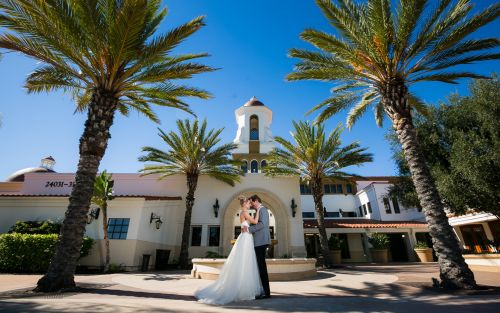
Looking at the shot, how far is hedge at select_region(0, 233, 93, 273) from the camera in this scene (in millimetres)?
12539

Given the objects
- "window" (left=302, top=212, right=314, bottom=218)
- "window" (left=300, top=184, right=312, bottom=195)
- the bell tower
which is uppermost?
the bell tower

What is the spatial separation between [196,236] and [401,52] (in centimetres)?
1694

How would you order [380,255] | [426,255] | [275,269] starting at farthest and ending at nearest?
[380,255]
[426,255]
[275,269]

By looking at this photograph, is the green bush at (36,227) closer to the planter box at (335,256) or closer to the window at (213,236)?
the window at (213,236)

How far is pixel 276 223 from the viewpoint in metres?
19.8

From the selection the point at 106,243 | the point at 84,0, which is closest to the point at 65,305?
the point at 84,0

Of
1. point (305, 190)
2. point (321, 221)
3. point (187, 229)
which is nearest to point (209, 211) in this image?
point (187, 229)

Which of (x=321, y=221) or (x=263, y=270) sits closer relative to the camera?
(x=263, y=270)

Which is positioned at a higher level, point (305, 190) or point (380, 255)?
point (305, 190)

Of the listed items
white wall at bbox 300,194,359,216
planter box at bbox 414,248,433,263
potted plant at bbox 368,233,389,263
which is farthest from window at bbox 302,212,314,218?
planter box at bbox 414,248,433,263

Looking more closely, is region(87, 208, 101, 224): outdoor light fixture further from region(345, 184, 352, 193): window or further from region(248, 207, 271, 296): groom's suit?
region(345, 184, 352, 193): window

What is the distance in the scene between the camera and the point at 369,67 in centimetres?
930

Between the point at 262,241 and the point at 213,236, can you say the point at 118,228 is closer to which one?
the point at 213,236

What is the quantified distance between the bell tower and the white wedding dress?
19043 millimetres
